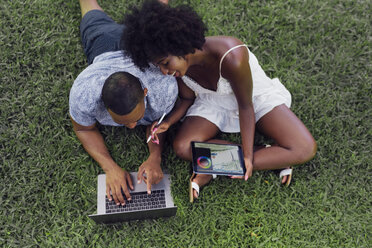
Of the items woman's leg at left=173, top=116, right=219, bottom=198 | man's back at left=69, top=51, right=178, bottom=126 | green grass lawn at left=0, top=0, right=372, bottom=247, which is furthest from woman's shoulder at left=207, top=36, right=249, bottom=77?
green grass lawn at left=0, top=0, right=372, bottom=247

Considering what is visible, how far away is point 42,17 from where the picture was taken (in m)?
3.13

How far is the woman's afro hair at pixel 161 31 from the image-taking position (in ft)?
5.67

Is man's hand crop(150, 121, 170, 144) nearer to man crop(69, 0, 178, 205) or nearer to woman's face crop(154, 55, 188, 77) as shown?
man crop(69, 0, 178, 205)

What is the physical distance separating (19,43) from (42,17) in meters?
0.36

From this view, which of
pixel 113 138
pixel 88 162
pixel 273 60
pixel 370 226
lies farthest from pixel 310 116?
pixel 88 162

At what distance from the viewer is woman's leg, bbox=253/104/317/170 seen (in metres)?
2.50

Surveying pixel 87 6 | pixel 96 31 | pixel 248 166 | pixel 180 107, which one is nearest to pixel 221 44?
pixel 180 107

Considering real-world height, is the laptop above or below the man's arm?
below

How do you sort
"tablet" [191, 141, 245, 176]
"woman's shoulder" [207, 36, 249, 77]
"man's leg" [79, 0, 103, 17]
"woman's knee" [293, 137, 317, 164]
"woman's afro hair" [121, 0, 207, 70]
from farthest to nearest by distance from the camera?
"man's leg" [79, 0, 103, 17], "woman's knee" [293, 137, 317, 164], "tablet" [191, 141, 245, 176], "woman's shoulder" [207, 36, 249, 77], "woman's afro hair" [121, 0, 207, 70]

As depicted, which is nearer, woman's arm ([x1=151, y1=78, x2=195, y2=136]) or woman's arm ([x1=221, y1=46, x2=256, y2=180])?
woman's arm ([x1=221, y1=46, x2=256, y2=180])

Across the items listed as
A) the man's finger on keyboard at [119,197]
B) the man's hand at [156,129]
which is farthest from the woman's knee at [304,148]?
the man's finger on keyboard at [119,197]

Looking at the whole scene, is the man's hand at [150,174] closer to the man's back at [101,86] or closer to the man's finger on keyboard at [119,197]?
the man's finger on keyboard at [119,197]

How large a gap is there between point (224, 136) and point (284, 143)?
1.87 feet

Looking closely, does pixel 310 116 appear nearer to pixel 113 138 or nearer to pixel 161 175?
pixel 161 175
